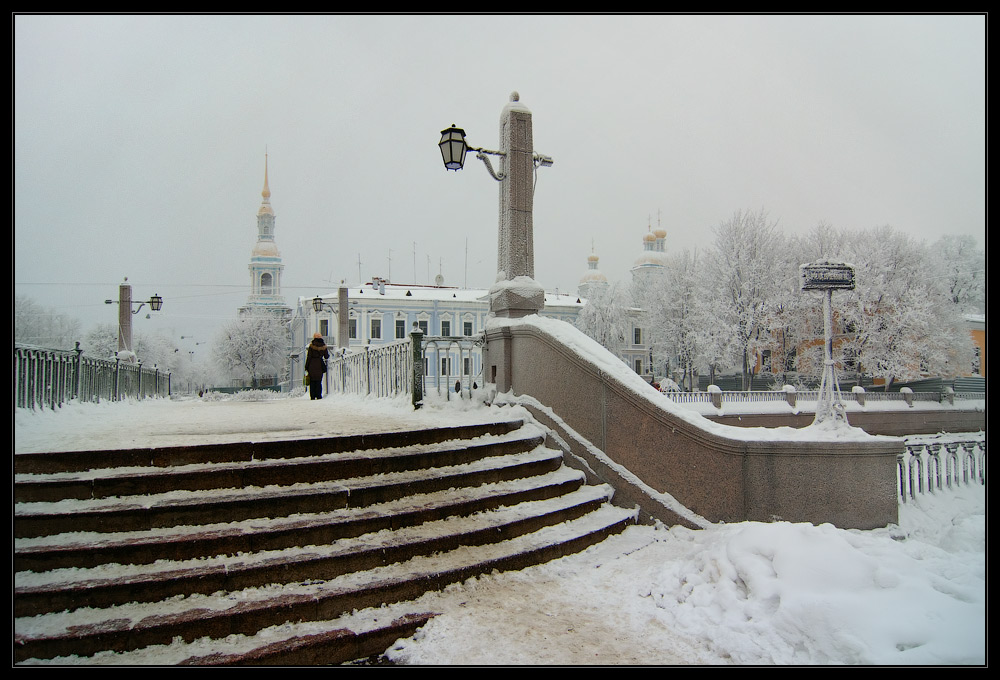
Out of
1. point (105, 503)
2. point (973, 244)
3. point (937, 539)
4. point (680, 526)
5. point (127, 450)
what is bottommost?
point (680, 526)

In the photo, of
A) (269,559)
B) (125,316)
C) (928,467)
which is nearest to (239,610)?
(269,559)

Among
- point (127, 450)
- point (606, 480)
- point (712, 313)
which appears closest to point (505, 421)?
point (606, 480)

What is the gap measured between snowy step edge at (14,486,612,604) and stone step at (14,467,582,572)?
0.04 meters

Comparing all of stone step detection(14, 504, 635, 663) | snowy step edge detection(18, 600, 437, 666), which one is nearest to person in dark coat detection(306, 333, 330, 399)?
stone step detection(14, 504, 635, 663)

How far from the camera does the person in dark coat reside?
43.1ft

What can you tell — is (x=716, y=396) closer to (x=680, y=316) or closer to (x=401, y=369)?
(x=680, y=316)

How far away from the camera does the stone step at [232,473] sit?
399 centimetres

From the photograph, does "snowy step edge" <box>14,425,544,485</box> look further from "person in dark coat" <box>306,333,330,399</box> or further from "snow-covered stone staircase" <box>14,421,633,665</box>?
"person in dark coat" <box>306,333,330,399</box>

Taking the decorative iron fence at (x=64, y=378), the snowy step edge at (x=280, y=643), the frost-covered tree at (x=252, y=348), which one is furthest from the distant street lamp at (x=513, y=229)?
the frost-covered tree at (x=252, y=348)

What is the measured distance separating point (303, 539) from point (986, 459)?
390 cm

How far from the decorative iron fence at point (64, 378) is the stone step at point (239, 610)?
5.18 feet

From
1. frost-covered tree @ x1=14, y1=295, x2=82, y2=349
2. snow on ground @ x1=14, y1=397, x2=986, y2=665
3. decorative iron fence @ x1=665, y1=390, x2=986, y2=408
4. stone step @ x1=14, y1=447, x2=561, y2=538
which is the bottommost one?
decorative iron fence @ x1=665, y1=390, x2=986, y2=408

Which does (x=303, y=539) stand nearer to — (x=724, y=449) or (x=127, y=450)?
(x=127, y=450)

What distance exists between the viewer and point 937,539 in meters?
4.12
